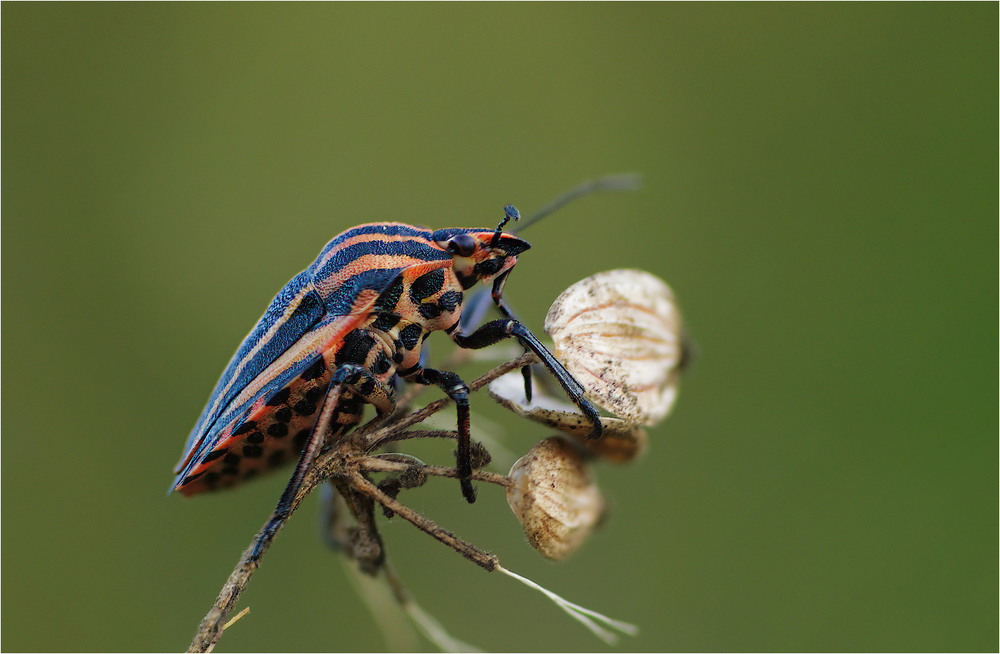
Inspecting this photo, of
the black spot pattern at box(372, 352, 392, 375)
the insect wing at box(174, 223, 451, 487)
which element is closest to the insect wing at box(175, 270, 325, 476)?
the insect wing at box(174, 223, 451, 487)

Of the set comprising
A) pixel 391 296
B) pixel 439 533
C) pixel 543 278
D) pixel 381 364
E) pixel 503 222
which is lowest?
pixel 439 533

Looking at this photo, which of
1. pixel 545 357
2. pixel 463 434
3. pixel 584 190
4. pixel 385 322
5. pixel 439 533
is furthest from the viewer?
pixel 584 190

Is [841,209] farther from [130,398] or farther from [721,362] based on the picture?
[130,398]

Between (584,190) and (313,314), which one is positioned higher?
(584,190)

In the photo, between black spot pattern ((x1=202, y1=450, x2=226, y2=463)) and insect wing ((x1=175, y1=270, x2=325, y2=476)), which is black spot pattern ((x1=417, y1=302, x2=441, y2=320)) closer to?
insect wing ((x1=175, y1=270, x2=325, y2=476))

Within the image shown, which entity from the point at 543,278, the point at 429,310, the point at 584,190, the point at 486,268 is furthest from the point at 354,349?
the point at 543,278

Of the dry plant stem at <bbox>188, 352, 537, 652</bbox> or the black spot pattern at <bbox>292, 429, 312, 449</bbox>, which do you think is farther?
the black spot pattern at <bbox>292, 429, 312, 449</bbox>

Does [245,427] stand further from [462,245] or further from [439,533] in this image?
[462,245]
